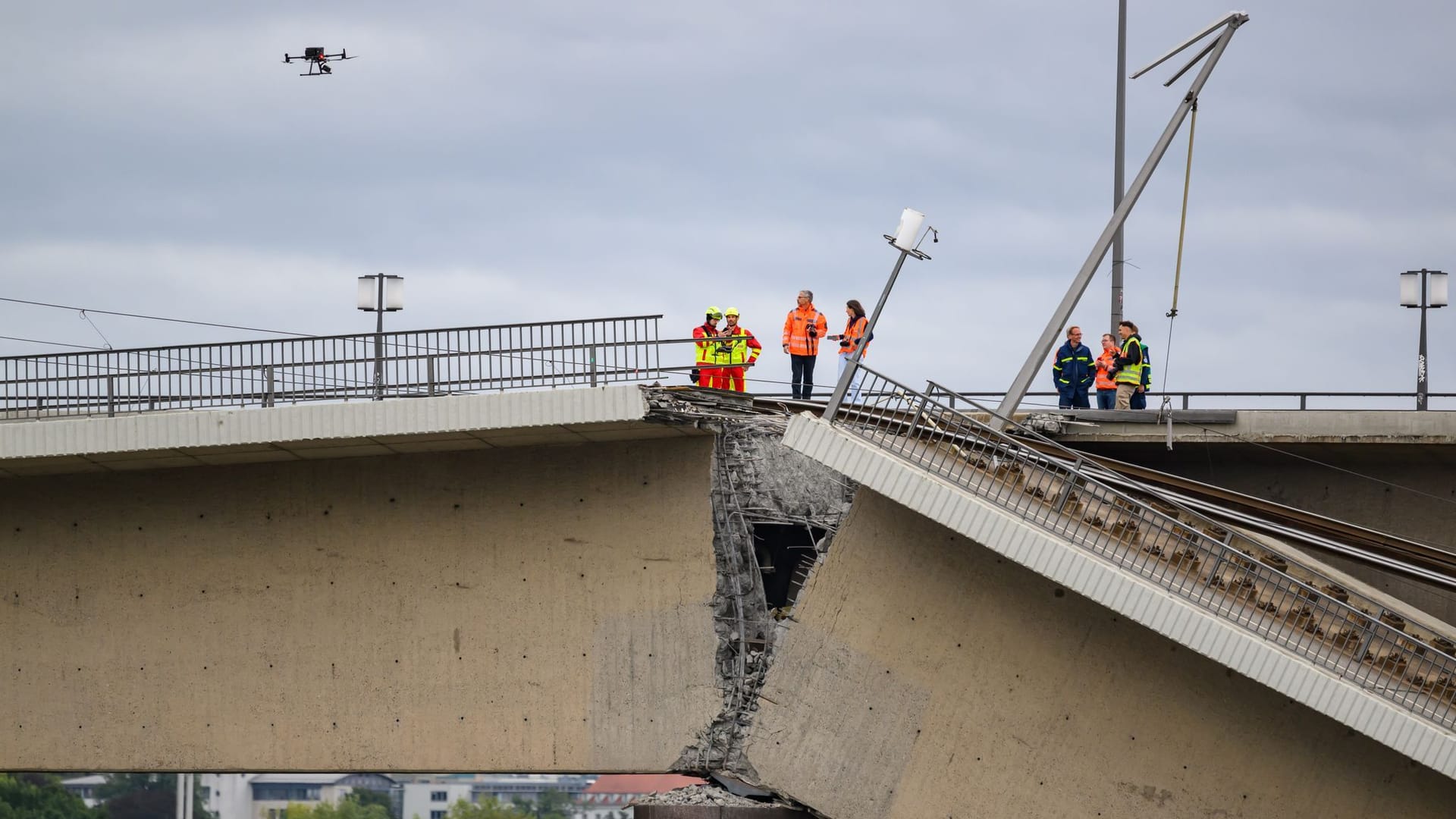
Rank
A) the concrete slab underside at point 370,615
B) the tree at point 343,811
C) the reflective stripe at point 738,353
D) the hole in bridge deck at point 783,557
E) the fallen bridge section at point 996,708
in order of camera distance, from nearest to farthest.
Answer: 1. the fallen bridge section at point 996,708
2. the concrete slab underside at point 370,615
3. the hole in bridge deck at point 783,557
4. the reflective stripe at point 738,353
5. the tree at point 343,811

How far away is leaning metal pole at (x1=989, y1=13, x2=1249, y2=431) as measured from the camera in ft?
57.0

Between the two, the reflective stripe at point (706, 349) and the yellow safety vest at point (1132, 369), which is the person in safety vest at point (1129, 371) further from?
the reflective stripe at point (706, 349)

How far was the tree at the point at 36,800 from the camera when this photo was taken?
3602 inches

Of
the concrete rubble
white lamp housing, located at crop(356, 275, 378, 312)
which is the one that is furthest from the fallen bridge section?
white lamp housing, located at crop(356, 275, 378, 312)

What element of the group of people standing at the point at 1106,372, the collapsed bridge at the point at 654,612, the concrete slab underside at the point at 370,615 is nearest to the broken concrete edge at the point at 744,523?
the collapsed bridge at the point at 654,612

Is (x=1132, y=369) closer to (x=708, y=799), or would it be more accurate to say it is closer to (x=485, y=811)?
(x=708, y=799)

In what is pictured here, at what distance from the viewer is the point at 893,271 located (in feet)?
50.4

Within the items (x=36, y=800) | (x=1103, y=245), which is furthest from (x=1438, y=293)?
(x=36, y=800)

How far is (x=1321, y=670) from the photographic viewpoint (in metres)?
13.6

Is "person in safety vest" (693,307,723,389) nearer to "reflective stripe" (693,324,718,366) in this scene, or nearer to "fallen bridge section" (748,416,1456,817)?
"reflective stripe" (693,324,718,366)

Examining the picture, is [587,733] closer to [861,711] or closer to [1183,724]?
[861,711]

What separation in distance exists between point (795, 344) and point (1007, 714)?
20.8 ft

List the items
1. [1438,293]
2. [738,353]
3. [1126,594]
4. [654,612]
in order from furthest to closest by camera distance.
→ [1438,293] < [738,353] < [654,612] < [1126,594]

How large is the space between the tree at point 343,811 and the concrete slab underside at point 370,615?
96940mm
